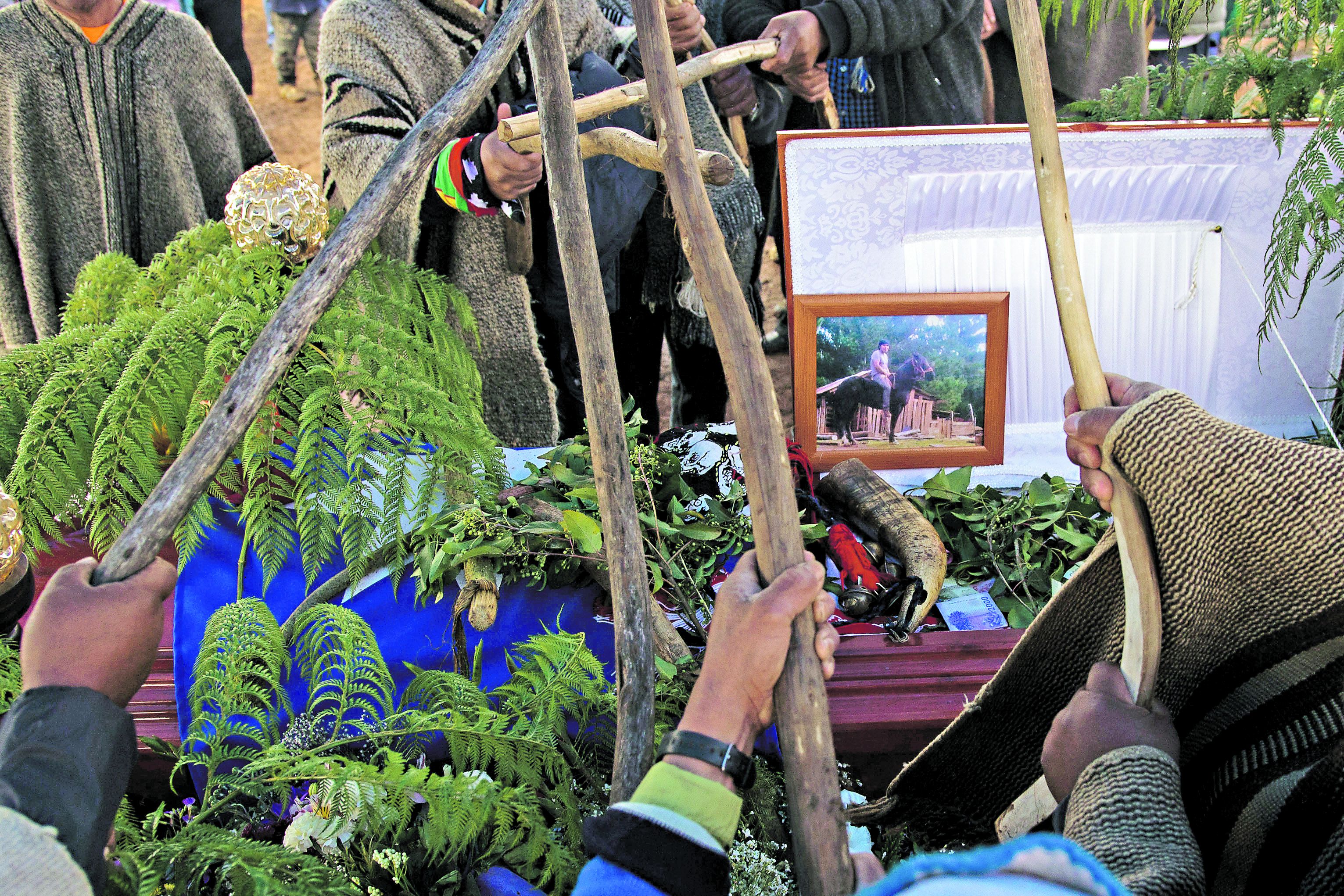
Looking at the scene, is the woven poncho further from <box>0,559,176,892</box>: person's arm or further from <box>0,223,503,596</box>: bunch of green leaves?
<box>0,223,503,596</box>: bunch of green leaves

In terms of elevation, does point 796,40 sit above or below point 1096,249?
above

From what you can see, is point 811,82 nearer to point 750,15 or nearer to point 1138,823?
point 750,15

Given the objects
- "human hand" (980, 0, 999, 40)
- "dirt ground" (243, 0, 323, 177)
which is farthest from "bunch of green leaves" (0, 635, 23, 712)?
"dirt ground" (243, 0, 323, 177)

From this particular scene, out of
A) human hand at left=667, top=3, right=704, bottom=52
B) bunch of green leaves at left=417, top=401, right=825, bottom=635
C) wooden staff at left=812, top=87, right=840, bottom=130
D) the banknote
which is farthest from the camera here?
wooden staff at left=812, top=87, right=840, bottom=130

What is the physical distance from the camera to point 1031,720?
973 millimetres

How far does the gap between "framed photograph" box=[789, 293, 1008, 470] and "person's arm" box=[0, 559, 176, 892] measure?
1.18 meters

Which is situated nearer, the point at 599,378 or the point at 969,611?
the point at 599,378

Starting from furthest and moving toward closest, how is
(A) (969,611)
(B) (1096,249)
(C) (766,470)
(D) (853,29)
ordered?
(D) (853,29) < (B) (1096,249) < (A) (969,611) < (C) (766,470)

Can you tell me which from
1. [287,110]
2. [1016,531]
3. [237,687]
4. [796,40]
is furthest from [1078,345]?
[287,110]

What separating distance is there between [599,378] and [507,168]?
2.89ft

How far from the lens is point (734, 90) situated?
6.75 feet

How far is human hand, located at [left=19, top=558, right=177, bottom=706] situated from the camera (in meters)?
0.64

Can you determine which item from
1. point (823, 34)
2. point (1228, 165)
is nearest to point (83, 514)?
point (823, 34)

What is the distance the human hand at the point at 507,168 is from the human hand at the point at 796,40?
23.1 inches
